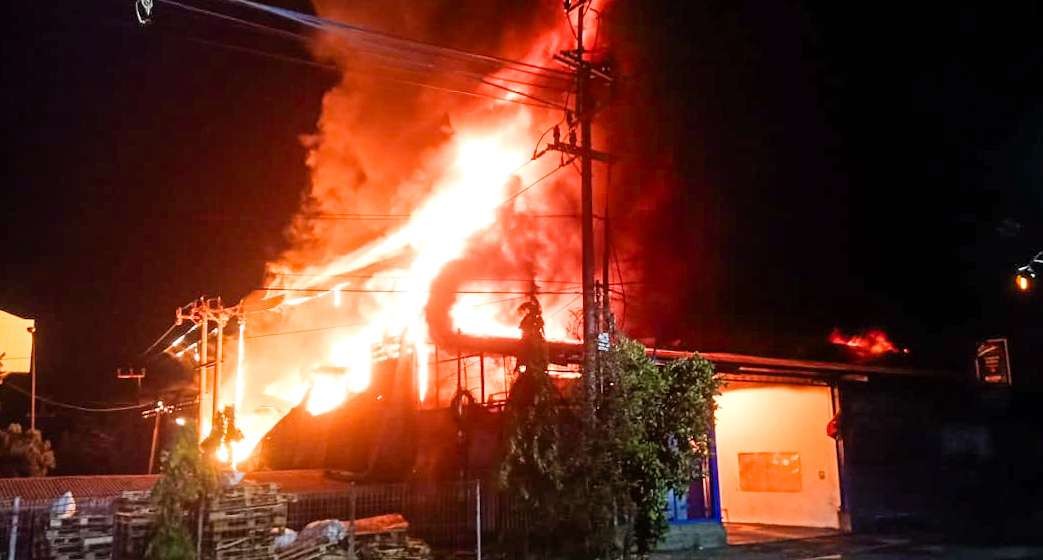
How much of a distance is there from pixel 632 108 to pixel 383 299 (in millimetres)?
12879

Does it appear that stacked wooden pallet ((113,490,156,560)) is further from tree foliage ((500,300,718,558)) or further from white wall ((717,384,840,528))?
white wall ((717,384,840,528))

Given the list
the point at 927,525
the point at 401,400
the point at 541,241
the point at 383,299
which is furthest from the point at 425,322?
the point at 927,525

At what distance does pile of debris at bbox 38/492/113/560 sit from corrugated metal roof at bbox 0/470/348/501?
3.70 metres

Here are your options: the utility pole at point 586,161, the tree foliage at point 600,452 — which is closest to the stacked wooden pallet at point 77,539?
the tree foliage at point 600,452

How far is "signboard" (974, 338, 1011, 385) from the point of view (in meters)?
27.7

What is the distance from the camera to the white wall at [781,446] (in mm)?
24000

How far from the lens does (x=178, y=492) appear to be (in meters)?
12.1

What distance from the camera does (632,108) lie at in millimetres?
30484

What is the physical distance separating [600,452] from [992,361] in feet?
76.0

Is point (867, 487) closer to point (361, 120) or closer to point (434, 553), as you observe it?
point (434, 553)

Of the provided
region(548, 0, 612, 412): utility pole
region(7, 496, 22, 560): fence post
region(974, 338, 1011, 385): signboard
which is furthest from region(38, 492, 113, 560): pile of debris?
region(974, 338, 1011, 385): signboard

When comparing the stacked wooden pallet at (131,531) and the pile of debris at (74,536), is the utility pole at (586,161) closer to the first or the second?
the stacked wooden pallet at (131,531)

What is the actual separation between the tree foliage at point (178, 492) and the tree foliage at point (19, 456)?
23151mm

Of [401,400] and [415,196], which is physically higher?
[415,196]
